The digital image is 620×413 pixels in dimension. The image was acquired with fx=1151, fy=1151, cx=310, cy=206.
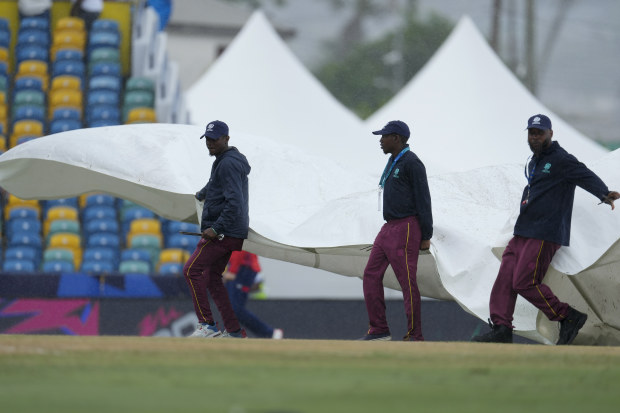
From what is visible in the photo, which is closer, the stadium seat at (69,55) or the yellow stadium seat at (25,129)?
the yellow stadium seat at (25,129)

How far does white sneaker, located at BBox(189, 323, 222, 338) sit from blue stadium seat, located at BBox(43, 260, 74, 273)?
7504 mm

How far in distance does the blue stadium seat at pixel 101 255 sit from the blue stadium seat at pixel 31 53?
14.1 feet

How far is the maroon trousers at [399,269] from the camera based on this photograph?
28.8 ft

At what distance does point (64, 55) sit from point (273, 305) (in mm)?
8145

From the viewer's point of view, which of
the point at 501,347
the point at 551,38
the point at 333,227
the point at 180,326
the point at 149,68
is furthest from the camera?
the point at 551,38

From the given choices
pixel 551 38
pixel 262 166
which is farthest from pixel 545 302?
pixel 551 38

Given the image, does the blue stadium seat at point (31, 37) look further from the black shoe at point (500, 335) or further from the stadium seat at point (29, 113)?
the black shoe at point (500, 335)

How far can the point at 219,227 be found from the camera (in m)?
9.16

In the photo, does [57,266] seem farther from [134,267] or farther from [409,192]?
[409,192]

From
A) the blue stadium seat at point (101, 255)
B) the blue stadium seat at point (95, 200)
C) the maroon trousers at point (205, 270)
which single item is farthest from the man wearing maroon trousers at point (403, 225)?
the blue stadium seat at point (95, 200)

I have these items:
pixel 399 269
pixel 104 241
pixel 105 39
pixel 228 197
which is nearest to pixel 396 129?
pixel 399 269

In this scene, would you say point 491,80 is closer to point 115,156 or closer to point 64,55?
point 64,55

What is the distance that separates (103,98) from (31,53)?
168 cm

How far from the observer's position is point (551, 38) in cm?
5894
